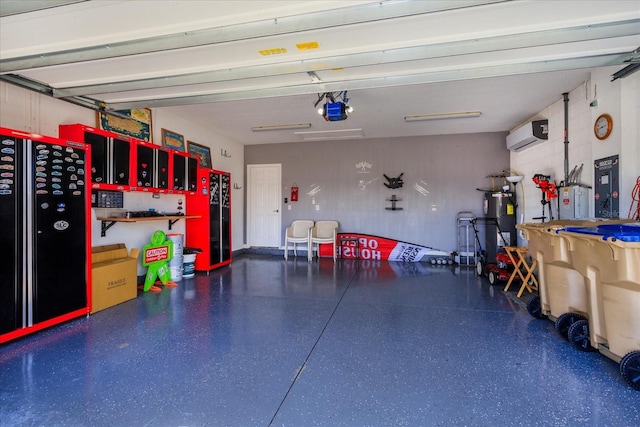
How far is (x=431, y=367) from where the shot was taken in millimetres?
2213

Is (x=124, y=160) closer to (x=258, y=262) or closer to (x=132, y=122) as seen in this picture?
(x=132, y=122)

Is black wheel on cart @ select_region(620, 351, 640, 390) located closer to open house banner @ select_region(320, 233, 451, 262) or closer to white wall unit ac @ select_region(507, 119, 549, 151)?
white wall unit ac @ select_region(507, 119, 549, 151)

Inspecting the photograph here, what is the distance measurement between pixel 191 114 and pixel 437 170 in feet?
16.3

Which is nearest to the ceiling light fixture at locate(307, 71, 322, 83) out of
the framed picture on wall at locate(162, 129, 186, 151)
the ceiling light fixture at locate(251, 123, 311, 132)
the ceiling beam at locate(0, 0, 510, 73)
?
the ceiling beam at locate(0, 0, 510, 73)

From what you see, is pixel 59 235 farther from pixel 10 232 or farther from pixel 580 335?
pixel 580 335

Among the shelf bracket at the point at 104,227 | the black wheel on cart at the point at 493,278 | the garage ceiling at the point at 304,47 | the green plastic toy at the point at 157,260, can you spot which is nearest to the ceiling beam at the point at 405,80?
the garage ceiling at the point at 304,47

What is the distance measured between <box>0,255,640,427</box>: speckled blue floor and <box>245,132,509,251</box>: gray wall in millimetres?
2977

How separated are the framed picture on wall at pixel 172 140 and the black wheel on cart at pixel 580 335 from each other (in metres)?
5.67

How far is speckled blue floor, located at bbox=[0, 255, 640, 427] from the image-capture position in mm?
1716

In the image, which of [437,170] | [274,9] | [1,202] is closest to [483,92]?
[437,170]

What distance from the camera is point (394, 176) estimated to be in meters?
6.66

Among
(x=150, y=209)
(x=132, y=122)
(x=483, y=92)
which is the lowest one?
(x=150, y=209)

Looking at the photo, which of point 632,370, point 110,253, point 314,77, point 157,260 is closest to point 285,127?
point 314,77

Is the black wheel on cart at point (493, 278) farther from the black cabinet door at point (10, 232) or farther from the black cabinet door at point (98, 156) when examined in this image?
the black cabinet door at point (10, 232)
